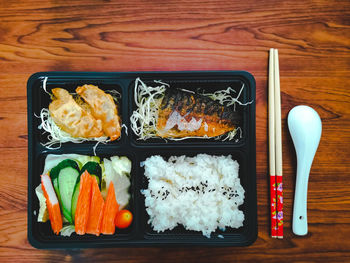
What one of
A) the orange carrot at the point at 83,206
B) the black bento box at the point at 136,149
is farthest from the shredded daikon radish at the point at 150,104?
the orange carrot at the point at 83,206

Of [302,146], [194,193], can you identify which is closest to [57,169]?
[194,193]

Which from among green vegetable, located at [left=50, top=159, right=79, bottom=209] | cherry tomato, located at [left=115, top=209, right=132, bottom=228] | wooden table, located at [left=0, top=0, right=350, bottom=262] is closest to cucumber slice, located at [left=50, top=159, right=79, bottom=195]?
green vegetable, located at [left=50, top=159, right=79, bottom=209]

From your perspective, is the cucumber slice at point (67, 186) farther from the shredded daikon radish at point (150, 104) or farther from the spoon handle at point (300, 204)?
the spoon handle at point (300, 204)

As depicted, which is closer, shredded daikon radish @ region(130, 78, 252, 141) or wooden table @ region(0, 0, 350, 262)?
shredded daikon radish @ region(130, 78, 252, 141)

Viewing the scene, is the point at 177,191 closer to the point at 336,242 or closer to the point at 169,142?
the point at 169,142

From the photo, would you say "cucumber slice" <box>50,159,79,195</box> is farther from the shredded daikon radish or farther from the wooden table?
the shredded daikon radish

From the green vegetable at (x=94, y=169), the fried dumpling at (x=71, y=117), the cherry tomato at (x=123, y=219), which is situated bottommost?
the cherry tomato at (x=123, y=219)

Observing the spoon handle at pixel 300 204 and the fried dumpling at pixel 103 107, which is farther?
the spoon handle at pixel 300 204
